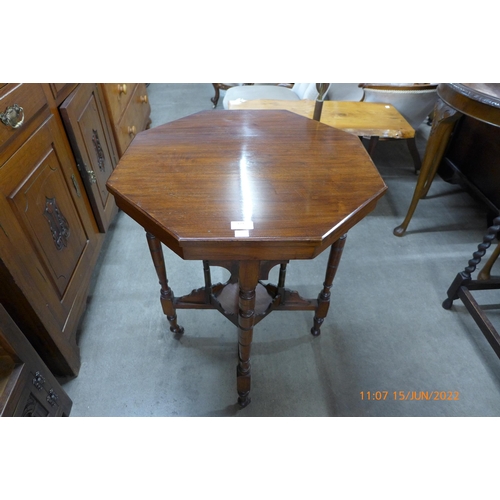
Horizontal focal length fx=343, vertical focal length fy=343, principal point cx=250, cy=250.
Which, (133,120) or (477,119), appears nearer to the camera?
(477,119)

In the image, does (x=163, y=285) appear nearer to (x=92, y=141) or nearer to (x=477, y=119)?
(x=92, y=141)

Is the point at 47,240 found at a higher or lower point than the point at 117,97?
lower

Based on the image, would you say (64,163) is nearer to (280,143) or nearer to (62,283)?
(62,283)

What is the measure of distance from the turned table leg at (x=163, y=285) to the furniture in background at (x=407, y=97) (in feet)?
4.68

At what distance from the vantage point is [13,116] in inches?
35.2

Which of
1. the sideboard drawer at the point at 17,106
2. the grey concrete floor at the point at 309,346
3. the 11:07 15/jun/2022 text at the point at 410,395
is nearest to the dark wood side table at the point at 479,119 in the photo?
the grey concrete floor at the point at 309,346

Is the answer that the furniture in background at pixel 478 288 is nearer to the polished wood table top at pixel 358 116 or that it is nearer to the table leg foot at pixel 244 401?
the polished wood table top at pixel 358 116

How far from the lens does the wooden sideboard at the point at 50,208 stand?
2.94 feet

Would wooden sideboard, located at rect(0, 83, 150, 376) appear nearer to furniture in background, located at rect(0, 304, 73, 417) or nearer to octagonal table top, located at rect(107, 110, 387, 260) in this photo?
furniture in background, located at rect(0, 304, 73, 417)

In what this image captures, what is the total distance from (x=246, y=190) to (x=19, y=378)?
691 mm

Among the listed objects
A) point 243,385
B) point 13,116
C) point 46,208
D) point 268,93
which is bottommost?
point 243,385

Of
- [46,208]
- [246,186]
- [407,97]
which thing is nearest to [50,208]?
[46,208]

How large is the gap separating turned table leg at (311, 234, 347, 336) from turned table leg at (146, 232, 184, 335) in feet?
1.72

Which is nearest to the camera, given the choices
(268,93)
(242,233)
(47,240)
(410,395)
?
(242,233)
